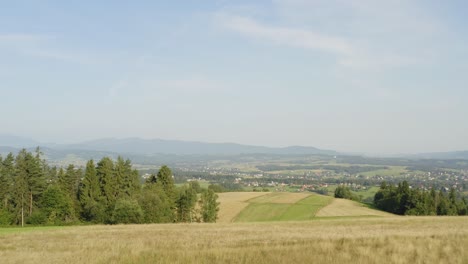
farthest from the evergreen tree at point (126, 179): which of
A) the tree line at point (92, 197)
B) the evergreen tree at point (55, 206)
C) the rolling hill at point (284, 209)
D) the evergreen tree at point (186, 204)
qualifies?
the rolling hill at point (284, 209)

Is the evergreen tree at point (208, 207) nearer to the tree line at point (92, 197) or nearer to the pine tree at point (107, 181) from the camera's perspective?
the tree line at point (92, 197)

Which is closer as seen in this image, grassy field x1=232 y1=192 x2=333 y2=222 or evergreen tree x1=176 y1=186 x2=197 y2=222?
evergreen tree x1=176 y1=186 x2=197 y2=222

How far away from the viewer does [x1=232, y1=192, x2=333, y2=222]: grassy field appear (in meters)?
74.2

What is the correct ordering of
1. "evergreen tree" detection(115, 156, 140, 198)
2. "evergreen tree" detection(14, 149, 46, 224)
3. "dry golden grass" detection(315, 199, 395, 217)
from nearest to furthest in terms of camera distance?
"evergreen tree" detection(14, 149, 46, 224), "evergreen tree" detection(115, 156, 140, 198), "dry golden grass" detection(315, 199, 395, 217)

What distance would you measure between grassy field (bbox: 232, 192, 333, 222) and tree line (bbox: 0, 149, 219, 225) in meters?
11.0

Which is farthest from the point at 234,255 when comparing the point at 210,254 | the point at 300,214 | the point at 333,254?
the point at 300,214

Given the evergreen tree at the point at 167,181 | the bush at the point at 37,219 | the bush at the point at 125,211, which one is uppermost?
the evergreen tree at the point at 167,181

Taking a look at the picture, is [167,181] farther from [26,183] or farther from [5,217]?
[5,217]

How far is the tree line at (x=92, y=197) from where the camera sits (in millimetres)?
58469

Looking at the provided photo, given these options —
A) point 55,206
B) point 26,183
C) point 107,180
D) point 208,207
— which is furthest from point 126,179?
point 26,183

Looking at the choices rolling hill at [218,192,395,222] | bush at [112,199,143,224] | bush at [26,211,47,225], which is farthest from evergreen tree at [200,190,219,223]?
bush at [26,211,47,225]

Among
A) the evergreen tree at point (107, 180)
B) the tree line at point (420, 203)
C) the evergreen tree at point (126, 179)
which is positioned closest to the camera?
the evergreen tree at point (107, 180)

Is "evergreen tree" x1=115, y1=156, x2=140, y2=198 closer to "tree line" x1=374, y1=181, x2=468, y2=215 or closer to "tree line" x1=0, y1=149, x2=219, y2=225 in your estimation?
Result: "tree line" x1=0, y1=149, x2=219, y2=225

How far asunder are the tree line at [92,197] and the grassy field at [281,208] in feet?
36.2
